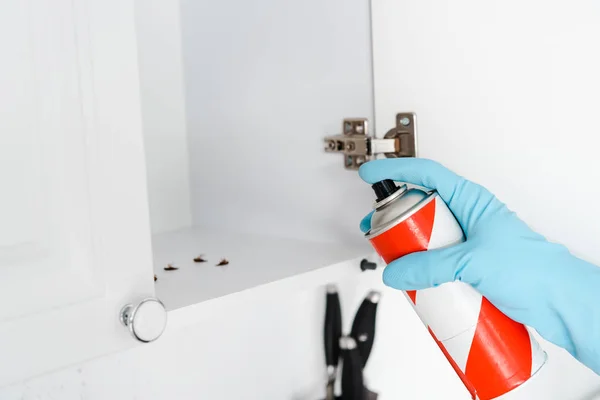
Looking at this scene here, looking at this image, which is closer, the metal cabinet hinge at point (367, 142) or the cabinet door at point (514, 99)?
the cabinet door at point (514, 99)

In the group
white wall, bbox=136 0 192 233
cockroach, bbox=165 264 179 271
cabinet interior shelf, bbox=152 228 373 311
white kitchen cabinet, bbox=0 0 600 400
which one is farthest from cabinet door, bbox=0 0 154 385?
white wall, bbox=136 0 192 233

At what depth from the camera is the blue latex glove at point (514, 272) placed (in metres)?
0.81

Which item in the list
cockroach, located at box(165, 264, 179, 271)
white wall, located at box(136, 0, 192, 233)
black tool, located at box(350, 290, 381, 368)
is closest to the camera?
cockroach, located at box(165, 264, 179, 271)

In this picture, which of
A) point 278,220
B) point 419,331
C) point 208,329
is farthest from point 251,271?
point 419,331

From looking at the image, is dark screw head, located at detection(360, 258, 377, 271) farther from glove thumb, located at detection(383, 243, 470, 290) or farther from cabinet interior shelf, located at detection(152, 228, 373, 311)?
glove thumb, located at detection(383, 243, 470, 290)

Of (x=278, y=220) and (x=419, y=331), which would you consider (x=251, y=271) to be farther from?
(x=419, y=331)

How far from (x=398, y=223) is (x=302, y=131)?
0.40 meters

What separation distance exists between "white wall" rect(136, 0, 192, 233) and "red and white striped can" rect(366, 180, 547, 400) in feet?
2.17

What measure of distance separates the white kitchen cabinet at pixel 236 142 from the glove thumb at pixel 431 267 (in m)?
0.17

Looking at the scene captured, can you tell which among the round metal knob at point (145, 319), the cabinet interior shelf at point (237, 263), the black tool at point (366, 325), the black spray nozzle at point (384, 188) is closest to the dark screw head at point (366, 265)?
the cabinet interior shelf at point (237, 263)

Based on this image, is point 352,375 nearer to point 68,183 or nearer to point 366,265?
point 366,265

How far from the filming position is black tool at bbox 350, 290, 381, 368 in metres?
1.15

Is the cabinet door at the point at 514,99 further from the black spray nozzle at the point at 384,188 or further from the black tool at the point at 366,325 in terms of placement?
the black tool at the point at 366,325

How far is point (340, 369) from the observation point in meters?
1.20
